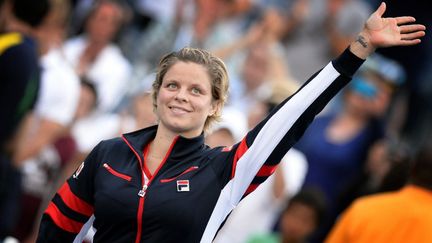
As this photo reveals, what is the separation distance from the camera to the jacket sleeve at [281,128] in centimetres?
415

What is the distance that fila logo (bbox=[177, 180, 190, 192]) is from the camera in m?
4.22

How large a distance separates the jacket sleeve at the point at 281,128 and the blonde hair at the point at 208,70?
0.23 meters

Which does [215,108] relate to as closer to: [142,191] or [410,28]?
[142,191]

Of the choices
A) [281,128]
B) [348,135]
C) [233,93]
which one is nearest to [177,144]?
[281,128]

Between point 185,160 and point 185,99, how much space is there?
236 mm

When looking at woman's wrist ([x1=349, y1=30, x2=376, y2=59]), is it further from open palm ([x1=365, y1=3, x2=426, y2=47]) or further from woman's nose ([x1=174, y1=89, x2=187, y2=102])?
woman's nose ([x1=174, y1=89, x2=187, y2=102])

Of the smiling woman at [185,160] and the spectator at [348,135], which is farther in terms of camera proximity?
the spectator at [348,135]

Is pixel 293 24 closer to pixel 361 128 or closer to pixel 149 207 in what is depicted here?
pixel 361 128

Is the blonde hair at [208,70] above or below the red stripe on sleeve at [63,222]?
above

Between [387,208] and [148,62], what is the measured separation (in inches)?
166

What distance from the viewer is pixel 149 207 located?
418 cm

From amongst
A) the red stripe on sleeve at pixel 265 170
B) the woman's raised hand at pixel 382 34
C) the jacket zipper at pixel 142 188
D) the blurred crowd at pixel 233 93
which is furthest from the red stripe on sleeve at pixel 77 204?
the blurred crowd at pixel 233 93

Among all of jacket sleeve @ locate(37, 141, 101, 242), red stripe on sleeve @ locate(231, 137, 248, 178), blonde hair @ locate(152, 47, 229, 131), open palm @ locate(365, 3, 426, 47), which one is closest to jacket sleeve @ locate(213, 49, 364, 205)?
red stripe on sleeve @ locate(231, 137, 248, 178)

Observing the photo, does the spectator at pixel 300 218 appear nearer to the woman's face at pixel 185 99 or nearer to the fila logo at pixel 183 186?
the woman's face at pixel 185 99
